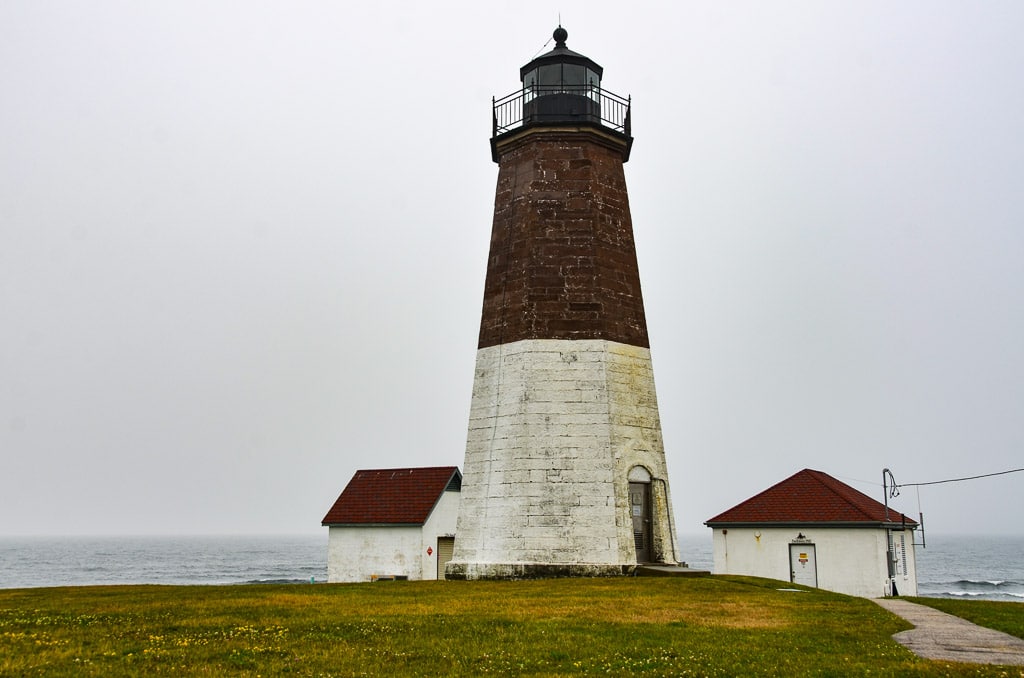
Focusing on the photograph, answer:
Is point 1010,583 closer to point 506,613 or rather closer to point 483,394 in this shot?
point 483,394

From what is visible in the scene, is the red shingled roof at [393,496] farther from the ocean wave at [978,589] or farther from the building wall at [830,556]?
the ocean wave at [978,589]

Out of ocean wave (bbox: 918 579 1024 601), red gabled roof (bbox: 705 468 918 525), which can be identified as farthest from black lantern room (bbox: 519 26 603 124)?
ocean wave (bbox: 918 579 1024 601)

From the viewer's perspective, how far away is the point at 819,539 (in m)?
28.7

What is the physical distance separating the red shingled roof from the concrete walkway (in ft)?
63.5

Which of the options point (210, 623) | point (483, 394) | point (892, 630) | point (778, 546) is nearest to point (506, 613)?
point (210, 623)

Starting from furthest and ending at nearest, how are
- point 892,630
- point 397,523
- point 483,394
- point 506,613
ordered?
point 397,523
point 483,394
point 506,613
point 892,630

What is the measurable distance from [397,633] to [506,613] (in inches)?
97.0

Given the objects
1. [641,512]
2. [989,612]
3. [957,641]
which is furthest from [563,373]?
[957,641]

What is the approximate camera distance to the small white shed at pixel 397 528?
32.0 m

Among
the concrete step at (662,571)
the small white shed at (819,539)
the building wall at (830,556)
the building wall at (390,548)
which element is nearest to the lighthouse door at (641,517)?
the concrete step at (662,571)

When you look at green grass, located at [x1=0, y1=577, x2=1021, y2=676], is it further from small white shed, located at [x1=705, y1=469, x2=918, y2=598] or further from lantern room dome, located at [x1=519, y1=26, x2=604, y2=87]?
lantern room dome, located at [x1=519, y1=26, x2=604, y2=87]

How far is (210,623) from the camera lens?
13219 millimetres

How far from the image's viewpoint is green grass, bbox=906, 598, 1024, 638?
1411 centimetres

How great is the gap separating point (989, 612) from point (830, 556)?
12.4m
